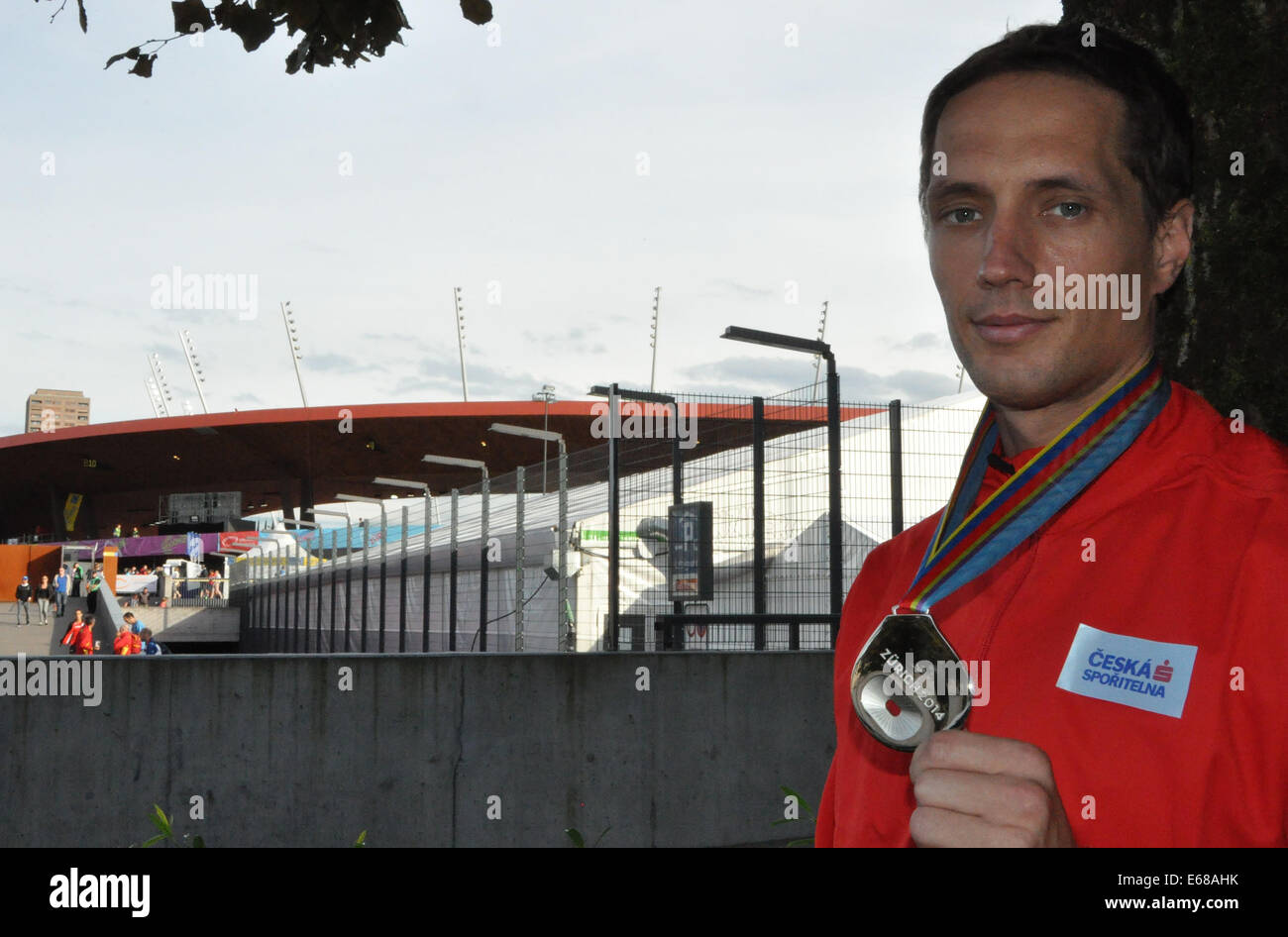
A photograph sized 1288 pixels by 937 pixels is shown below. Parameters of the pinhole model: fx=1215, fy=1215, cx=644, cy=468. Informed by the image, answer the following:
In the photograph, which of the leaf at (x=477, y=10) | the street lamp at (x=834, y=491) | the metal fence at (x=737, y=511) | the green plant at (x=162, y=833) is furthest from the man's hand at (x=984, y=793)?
the street lamp at (x=834, y=491)

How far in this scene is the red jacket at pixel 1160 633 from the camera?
124 centimetres

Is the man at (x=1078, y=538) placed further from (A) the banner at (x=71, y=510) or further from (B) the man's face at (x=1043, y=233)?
(A) the banner at (x=71, y=510)

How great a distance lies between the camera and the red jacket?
4.07 ft

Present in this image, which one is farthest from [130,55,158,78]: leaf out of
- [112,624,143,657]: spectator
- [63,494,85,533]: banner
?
[63,494,85,533]: banner

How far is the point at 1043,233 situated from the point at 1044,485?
34 cm

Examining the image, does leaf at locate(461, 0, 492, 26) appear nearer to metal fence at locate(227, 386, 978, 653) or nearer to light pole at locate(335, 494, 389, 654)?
metal fence at locate(227, 386, 978, 653)

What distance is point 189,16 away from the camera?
221 inches

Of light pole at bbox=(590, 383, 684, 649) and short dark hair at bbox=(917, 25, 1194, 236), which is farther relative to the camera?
light pole at bbox=(590, 383, 684, 649)

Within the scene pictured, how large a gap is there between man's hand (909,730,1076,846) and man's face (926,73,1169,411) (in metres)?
0.58

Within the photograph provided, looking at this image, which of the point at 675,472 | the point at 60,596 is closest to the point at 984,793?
the point at 675,472

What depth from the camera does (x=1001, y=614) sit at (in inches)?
57.8
